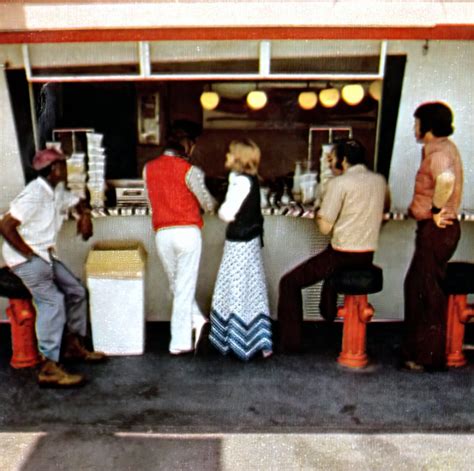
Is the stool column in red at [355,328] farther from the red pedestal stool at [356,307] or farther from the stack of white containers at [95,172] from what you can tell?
the stack of white containers at [95,172]

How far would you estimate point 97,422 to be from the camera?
4000 millimetres

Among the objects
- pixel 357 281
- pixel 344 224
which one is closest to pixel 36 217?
pixel 344 224

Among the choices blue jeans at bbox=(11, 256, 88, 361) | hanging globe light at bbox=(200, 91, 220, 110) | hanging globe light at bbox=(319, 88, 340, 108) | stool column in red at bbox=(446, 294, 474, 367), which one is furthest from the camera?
hanging globe light at bbox=(200, 91, 220, 110)

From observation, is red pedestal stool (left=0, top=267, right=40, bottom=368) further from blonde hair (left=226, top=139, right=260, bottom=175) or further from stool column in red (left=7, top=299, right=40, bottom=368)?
blonde hair (left=226, top=139, right=260, bottom=175)

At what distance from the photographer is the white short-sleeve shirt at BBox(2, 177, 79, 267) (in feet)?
13.6

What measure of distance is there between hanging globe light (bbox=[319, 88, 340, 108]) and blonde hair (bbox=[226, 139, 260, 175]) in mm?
1786

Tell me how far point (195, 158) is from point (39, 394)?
3554 millimetres

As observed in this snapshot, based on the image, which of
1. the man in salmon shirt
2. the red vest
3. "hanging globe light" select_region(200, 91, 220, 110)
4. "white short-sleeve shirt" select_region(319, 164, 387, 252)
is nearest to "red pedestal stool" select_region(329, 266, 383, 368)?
"white short-sleeve shirt" select_region(319, 164, 387, 252)

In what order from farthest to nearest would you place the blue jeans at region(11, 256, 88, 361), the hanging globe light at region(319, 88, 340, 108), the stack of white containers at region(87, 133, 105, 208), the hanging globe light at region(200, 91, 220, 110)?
the hanging globe light at region(200, 91, 220, 110) < the hanging globe light at region(319, 88, 340, 108) < the stack of white containers at region(87, 133, 105, 208) < the blue jeans at region(11, 256, 88, 361)

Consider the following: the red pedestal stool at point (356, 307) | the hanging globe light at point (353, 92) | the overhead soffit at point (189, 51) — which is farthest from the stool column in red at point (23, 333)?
the hanging globe light at point (353, 92)

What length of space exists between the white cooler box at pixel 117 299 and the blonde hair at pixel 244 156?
107 centimetres

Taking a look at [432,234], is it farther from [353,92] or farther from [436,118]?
[353,92]

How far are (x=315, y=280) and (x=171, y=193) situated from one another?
4.29ft

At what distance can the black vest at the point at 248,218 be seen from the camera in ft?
15.4
